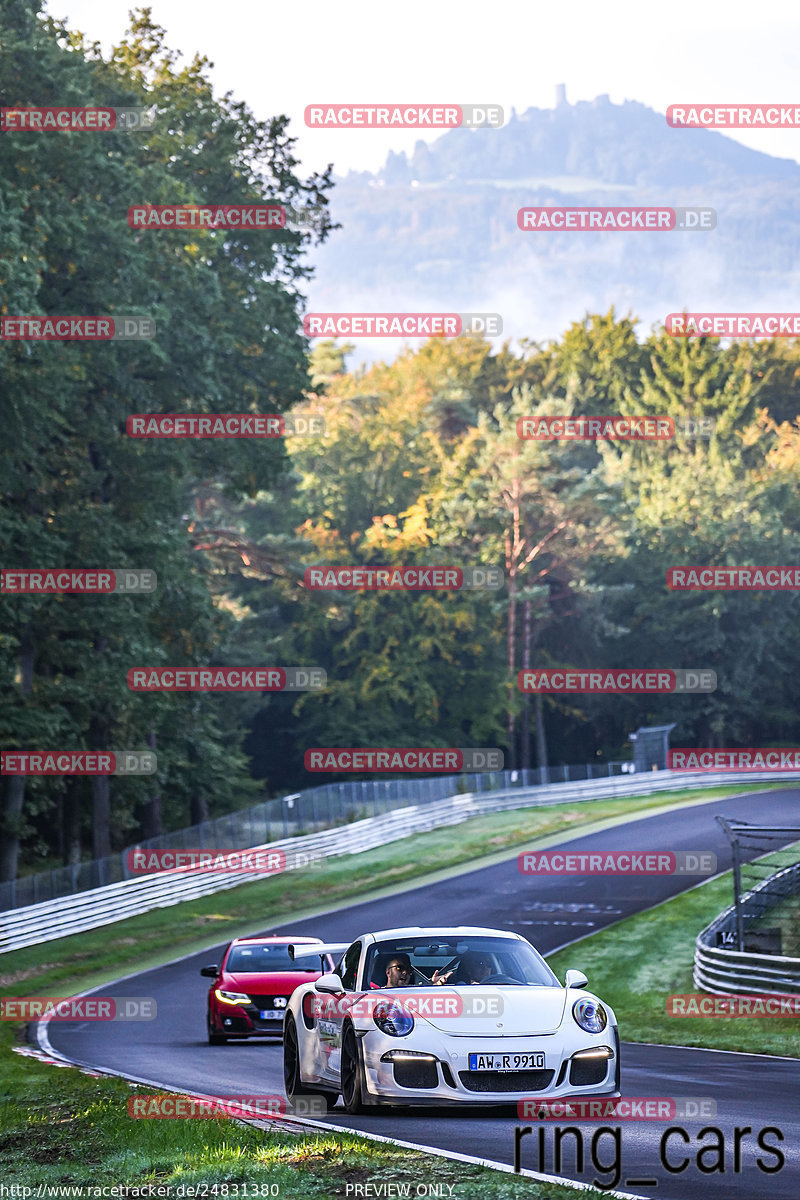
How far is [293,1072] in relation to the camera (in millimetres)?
12500

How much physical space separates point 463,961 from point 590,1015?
1172 mm

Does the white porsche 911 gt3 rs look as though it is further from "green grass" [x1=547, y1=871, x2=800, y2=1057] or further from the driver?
"green grass" [x1=547, y1=871, x2=800, y2=1057]

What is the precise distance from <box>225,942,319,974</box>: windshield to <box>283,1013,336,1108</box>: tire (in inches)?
296

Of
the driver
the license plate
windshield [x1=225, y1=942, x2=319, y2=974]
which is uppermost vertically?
the driver

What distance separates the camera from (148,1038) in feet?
69.9

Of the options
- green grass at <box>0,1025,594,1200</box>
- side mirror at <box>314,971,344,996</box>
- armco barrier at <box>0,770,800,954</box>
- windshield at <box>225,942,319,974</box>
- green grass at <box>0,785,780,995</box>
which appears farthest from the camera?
armco barrier at <box>0,770,800,954</box>

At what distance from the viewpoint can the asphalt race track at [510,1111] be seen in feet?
29.3

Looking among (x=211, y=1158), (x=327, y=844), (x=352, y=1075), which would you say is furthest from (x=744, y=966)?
(x=327, y=844)

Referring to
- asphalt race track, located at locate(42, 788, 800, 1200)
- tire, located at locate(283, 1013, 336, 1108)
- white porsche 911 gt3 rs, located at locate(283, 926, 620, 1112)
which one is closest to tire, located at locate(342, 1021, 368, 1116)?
white porsche 911 gt3 rs, located at locate(283, 926, 620, 1112)

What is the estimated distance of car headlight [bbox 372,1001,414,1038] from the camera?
10422mm

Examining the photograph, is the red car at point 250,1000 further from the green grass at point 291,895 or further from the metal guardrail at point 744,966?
the green grass at point 291,895

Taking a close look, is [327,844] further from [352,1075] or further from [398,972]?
[352,1075]

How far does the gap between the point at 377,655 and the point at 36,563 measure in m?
42.4

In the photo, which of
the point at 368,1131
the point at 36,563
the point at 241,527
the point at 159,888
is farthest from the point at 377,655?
the point at 368,1131
